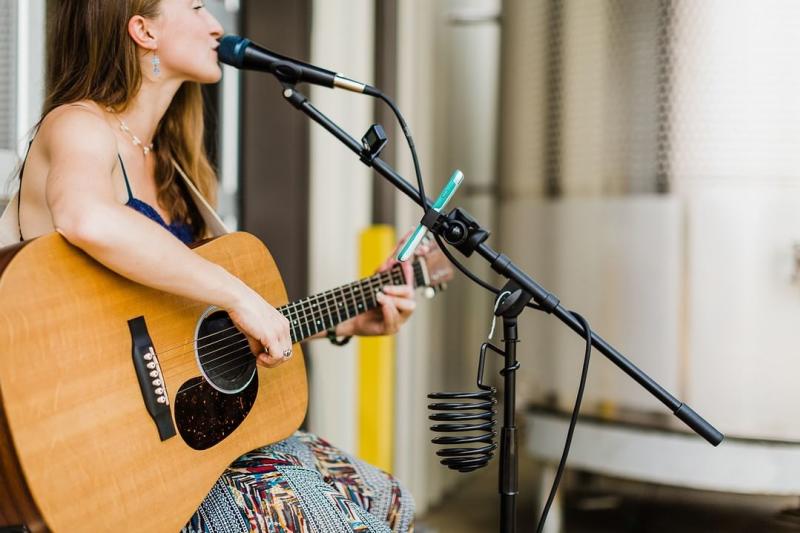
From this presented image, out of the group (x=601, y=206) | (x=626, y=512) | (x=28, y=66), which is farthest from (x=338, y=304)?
(x=626, y=512)

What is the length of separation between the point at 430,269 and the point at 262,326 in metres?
0.50

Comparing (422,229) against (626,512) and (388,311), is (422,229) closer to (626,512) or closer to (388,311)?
(388,311)

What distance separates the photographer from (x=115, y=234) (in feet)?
3.65

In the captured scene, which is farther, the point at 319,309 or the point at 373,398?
the point at 373,398

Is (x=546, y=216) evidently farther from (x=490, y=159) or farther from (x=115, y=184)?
(x=115, y=184)

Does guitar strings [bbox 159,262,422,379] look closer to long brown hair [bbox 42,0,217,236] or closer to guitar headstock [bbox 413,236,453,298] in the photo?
guitar headstock [bbox 413,236,453,298]

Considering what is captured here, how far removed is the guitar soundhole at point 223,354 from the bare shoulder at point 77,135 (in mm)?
298

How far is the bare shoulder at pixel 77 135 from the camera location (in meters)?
1.17

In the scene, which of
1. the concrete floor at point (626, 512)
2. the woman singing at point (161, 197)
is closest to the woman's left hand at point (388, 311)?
the woman singing at point (161, 197)

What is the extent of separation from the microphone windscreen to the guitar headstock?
560mm

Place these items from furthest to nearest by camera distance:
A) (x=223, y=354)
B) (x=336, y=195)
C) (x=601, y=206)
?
(x=336, y=195) → (x=601, y=206) → (x=223, y=354)

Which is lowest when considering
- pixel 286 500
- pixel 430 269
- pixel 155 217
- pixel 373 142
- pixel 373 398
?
pixel 373 398

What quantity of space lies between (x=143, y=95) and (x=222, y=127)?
2.86 ft

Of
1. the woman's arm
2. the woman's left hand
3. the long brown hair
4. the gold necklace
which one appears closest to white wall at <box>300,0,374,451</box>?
the woman's left hand
